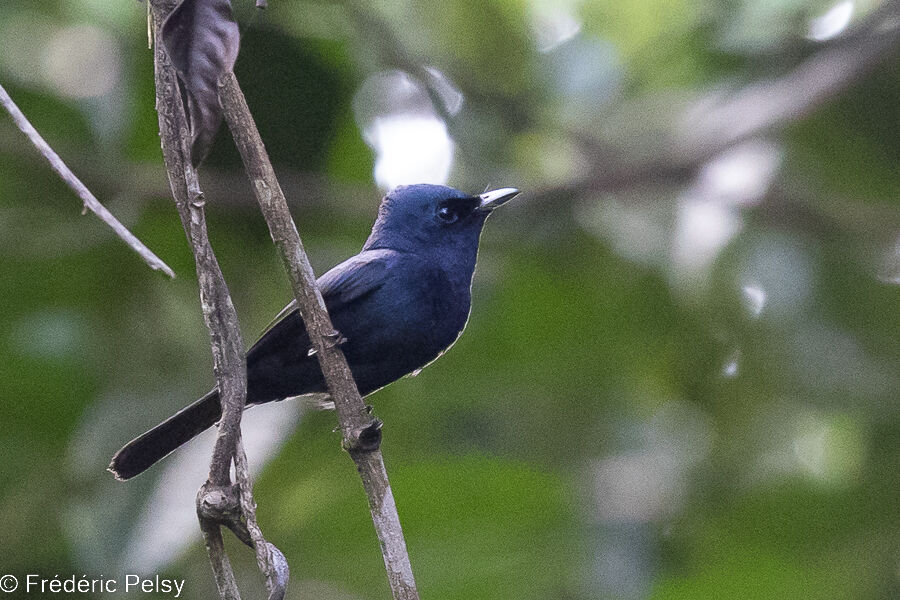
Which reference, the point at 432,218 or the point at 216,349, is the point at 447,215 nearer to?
the point at 432,218

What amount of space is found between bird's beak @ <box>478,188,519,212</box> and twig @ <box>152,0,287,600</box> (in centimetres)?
176

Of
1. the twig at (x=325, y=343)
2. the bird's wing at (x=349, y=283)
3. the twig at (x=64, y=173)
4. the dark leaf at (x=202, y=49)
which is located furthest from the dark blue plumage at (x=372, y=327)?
the dark leaf at (x=202, y=49)

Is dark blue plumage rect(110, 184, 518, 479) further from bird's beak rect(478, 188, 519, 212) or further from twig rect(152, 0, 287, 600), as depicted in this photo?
twig rect(152, 0, 287, 600)

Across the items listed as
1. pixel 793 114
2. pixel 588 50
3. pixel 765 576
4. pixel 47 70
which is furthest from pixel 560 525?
pixel 47 70

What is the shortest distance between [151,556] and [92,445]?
67cm

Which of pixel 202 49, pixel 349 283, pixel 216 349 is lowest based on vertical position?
pixel 216 349

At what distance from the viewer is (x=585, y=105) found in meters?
5.14

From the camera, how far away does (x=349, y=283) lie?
11.8ft

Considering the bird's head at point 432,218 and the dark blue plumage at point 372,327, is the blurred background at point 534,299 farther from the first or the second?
the bird's head at point 432,218

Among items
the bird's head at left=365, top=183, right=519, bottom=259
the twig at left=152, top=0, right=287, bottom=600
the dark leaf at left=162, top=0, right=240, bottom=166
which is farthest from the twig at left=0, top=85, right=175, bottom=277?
the bird's head at left=365, top=183, right=519, bottom=259

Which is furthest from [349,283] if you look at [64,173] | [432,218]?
[64,173]

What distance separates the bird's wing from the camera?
11.7ft

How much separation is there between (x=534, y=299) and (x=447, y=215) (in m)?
0.69

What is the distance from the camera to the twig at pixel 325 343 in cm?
225
